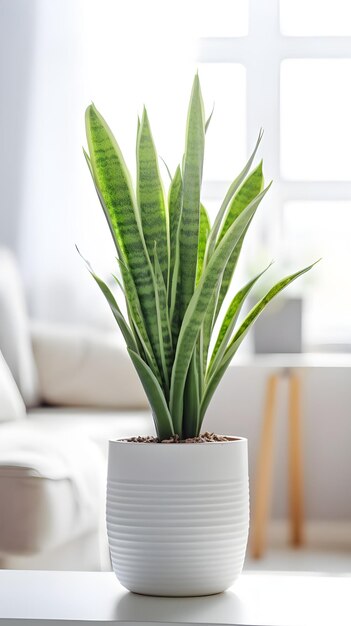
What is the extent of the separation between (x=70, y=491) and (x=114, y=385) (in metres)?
1.12

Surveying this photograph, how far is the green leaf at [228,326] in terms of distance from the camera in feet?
3.18

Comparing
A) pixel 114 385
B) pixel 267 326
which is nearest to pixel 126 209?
pixel 114 385

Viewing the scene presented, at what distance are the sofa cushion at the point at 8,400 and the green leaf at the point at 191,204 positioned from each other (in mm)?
1641

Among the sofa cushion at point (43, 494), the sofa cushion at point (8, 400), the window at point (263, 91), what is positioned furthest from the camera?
the window at point (263, 91)

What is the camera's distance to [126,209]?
97 centimetres

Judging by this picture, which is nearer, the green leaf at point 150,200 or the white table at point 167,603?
the white table at point 167,603

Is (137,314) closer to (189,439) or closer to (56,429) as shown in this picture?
(189,439)

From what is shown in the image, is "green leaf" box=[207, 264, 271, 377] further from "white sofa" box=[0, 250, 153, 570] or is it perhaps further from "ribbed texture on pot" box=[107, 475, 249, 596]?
"white sofa" box=[0, 250, 153, 570]

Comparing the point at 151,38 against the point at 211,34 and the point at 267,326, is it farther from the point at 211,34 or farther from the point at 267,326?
the point at 267,326

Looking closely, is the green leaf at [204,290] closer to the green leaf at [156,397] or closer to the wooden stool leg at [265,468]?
the green leaf at [156,397]

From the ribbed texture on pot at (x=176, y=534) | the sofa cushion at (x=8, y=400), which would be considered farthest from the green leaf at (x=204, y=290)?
the sofa cushion at (x=8, y=400)

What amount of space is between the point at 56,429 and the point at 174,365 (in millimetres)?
1418

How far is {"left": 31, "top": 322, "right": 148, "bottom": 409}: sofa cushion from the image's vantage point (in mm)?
2949

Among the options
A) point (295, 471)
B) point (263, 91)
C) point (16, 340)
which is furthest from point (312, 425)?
point (263, 91)
